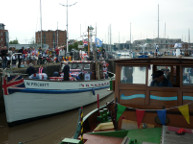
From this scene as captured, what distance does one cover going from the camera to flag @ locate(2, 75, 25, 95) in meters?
10.1

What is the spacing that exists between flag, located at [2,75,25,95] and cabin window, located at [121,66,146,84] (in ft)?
20.6

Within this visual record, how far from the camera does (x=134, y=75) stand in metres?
5.69

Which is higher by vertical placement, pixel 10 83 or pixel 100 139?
pixel 10 83

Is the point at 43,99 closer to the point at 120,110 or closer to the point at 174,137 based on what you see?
the point at 120,110

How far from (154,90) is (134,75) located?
603 millimetres

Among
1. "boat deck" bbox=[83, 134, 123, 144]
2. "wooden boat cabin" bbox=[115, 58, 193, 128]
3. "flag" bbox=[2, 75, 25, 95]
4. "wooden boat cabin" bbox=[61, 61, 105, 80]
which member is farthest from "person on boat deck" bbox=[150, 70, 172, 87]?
"wooden boat cabin" bbox=[61, 61, 105, 80]

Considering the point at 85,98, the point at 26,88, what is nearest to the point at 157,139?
the point at 26,88

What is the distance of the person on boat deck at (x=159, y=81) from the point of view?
5648 millimetres

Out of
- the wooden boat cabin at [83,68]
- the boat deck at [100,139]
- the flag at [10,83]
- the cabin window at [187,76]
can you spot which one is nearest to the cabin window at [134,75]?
the cabin window at [187,76]

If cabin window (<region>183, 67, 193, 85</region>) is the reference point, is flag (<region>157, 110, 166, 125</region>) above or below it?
below

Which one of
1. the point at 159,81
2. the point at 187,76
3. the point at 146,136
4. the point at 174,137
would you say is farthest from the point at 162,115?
the point at 187,76

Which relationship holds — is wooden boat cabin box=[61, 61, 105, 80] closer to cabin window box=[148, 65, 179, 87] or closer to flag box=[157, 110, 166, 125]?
cabin window box=[148, 65, 179, 87]

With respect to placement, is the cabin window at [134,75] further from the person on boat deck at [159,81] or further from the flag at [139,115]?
the flag at [139,115]

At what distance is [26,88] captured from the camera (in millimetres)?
10695
